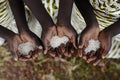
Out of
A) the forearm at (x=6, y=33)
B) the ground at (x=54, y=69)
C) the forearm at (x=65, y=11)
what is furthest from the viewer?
the ground at (x=54, y=69)

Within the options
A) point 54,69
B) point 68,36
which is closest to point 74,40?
point 68,36

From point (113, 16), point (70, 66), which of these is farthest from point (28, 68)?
point (113, 16)

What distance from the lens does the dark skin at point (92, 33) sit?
39.7 inches

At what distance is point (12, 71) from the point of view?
1.84m

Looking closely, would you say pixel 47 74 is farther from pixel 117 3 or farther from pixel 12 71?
pixel 117 3

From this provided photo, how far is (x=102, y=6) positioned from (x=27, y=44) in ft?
0.87

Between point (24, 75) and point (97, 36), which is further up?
point (97, 36)

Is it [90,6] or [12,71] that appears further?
[12,71]

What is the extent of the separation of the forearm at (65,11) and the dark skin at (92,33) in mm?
62

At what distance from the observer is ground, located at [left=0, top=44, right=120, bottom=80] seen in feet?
6.02

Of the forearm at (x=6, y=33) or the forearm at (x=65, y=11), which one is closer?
the forearm at (x=65, y=11)

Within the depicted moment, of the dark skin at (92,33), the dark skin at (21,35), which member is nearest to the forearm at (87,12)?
the dark skin at (92,33)

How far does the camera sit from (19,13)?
3.31 feet

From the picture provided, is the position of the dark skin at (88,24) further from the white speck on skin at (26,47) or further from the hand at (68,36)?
the white speck on skin at (26,47)
